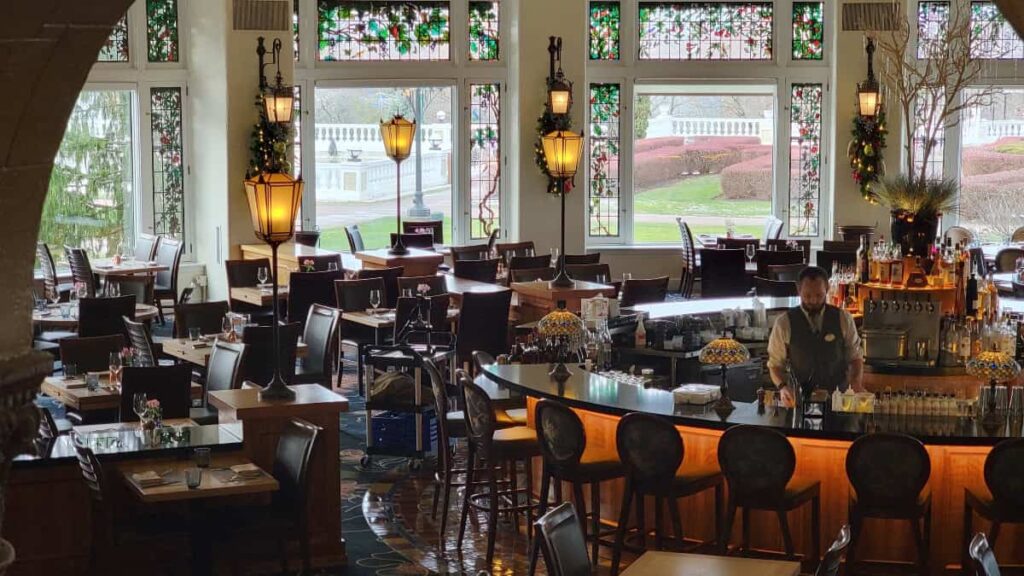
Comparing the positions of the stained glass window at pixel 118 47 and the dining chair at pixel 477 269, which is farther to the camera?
the stained glass window at pixel 118 47

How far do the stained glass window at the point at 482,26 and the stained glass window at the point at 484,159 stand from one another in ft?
1.61

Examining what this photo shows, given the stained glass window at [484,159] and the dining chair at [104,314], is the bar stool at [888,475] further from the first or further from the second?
the stained glass window at [484,159]

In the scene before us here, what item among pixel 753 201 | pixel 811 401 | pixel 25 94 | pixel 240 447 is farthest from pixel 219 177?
pixel 25 94

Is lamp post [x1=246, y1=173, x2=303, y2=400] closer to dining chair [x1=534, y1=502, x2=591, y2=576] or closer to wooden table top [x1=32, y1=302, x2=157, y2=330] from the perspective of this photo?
dining chair [x1=534, y1=502, x2=591, y2=576]

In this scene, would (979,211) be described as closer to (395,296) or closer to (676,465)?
(395,296)

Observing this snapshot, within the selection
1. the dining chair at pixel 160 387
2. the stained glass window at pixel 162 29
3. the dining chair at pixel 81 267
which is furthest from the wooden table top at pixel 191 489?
the stained glass window at pixel 162 29

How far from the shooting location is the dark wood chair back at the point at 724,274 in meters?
15.1

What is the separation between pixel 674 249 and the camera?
1828cm

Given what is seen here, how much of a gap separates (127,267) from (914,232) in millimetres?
8208

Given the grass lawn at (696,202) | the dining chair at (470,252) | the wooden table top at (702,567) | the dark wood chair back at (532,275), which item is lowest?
the wooden table top at (702,567)

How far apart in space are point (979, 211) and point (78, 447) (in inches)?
567

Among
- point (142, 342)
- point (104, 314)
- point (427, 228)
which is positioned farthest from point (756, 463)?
point (427, 228)

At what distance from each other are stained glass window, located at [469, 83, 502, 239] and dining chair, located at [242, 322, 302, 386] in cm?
819

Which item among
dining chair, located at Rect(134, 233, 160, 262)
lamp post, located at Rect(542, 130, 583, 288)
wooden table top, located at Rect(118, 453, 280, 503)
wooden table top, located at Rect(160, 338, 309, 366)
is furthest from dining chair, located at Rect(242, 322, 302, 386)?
dining chair, located at Rect(134, 233, 160, 262)
